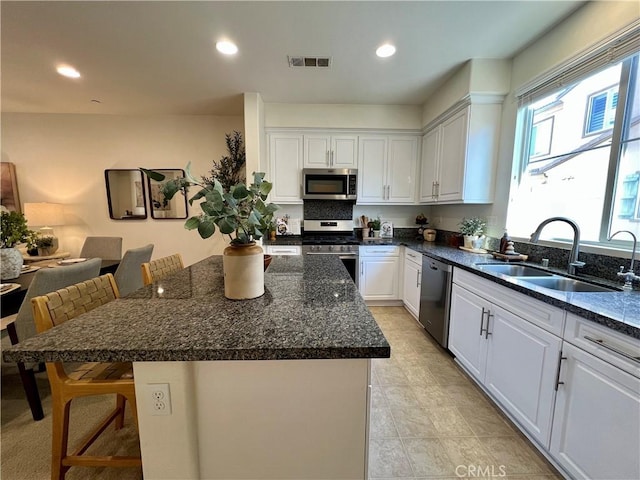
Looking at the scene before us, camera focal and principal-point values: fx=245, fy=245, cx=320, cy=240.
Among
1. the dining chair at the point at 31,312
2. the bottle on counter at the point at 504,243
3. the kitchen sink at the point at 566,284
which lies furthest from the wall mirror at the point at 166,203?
the kitchen sink at the point at 566,284

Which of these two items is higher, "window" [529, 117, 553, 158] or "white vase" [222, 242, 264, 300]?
"window" [529, 117, 553, 158]

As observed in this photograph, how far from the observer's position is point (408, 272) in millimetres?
3102

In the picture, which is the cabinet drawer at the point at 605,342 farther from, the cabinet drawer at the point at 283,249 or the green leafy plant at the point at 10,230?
the green leafy plant at the point at 10,230

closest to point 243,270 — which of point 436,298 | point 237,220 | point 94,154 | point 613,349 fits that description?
point 237,220

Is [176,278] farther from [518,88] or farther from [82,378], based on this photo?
[518,88]

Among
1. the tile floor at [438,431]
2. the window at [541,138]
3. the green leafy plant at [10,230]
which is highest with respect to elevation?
the window at [541,138]

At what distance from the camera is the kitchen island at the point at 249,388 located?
74 cm

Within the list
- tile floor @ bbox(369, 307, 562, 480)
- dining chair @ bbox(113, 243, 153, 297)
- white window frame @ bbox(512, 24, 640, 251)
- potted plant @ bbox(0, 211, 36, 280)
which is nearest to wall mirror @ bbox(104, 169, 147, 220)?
potted plant @ bbox(0, 211, 36, 280)

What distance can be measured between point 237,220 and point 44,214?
4.14m

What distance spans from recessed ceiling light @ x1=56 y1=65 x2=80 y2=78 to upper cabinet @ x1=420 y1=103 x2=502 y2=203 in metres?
3.94

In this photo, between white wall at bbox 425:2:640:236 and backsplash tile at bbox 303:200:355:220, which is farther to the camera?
backsplash tile at bbox 303:200:355:220

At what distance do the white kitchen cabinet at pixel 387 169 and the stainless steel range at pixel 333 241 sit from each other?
0.53 m

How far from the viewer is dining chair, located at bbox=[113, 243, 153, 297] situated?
2127mm

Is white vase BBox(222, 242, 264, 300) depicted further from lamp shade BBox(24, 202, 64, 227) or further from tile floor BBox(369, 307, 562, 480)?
lamp shade BBox(24, 202, 64, 227)
